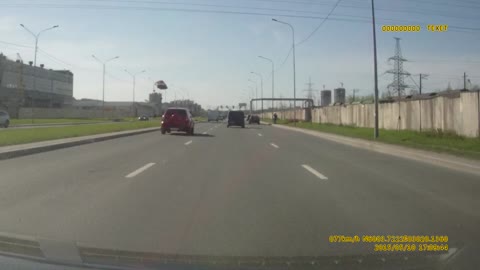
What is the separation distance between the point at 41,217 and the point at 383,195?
6119 mm

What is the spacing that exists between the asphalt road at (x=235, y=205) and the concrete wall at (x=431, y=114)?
1167 cm

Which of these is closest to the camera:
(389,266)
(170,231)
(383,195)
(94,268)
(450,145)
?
(94,268)

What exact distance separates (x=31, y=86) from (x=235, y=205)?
376ft

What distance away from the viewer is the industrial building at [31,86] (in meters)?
92.5

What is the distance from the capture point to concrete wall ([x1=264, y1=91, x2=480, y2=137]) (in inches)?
989

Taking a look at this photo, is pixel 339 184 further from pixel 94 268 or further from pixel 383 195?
pixel 94 268

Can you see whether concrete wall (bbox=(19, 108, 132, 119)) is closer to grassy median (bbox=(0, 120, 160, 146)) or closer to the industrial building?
the industrial building

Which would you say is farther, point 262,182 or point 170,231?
point 262,182

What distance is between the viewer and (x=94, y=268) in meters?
4.73

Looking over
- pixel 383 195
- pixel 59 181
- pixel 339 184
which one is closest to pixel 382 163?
pixel 339 184

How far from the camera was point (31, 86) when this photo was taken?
11262cm
